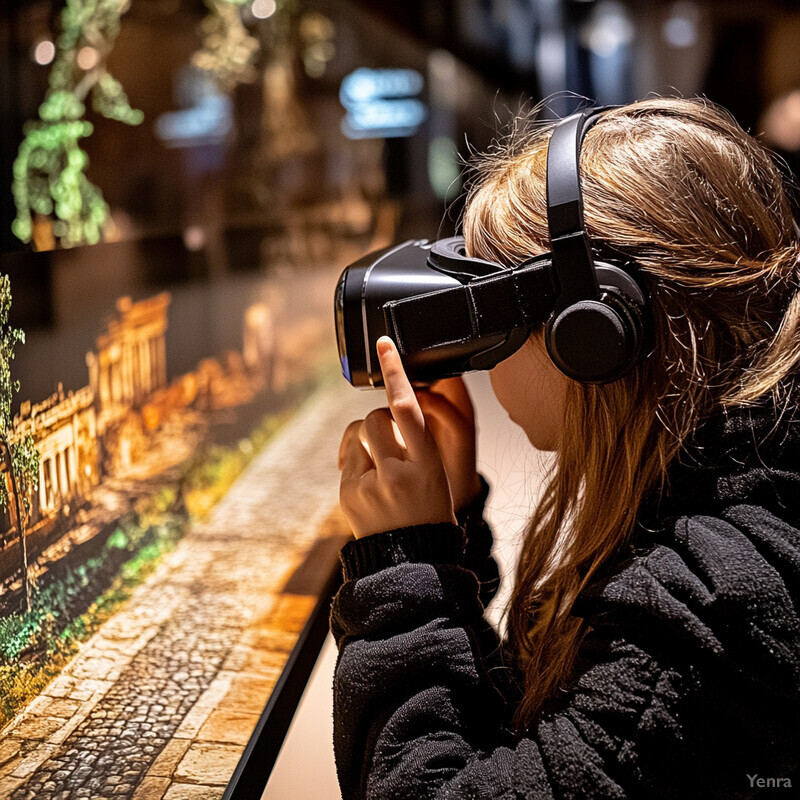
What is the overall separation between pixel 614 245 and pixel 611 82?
108 inches

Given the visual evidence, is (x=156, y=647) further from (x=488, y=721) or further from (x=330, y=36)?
(x=330, y=36)

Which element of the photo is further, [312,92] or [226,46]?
[312,92]

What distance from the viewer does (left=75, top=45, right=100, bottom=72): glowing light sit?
2.53 feet

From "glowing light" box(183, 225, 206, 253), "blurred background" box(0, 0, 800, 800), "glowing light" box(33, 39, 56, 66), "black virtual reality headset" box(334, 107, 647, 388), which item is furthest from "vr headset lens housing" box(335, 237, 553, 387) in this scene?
"glowing light" box(183, 225, 206, 253)

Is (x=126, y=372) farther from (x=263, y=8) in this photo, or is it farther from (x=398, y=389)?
(x=263, y=8)

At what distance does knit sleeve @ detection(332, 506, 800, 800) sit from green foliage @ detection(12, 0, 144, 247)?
1.54 ft

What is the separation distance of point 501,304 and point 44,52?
1.62 ft

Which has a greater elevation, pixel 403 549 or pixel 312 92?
pixel 312 92

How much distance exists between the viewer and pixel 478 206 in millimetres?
606

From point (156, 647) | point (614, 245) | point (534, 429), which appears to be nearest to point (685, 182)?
point (614, 245)

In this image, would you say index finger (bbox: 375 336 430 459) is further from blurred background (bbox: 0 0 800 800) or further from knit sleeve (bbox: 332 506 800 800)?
blurred background (bbox: 0 0 800 800)

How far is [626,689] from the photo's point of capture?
47 cm

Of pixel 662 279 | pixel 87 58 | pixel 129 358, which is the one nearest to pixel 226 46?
pixel 87 58

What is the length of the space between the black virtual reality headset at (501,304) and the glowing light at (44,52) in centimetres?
35
